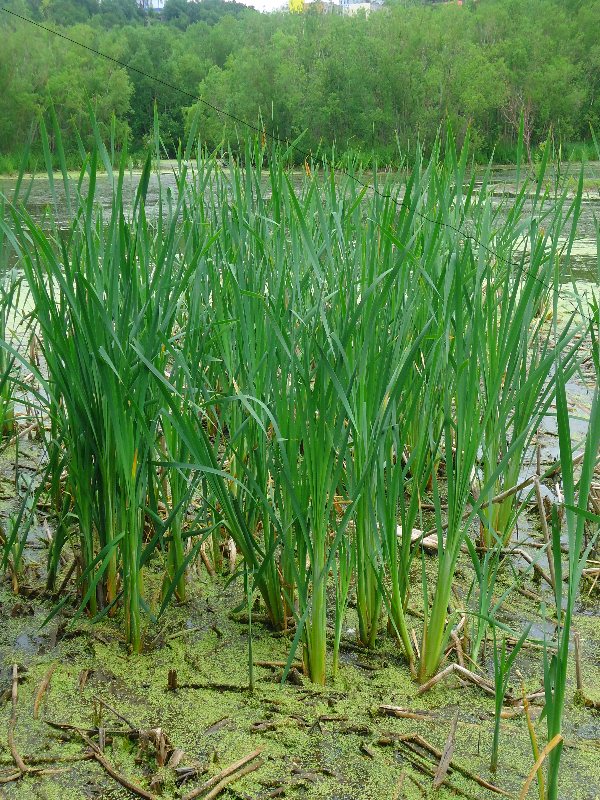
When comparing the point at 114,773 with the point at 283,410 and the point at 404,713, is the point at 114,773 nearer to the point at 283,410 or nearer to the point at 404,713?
the point at 404,713

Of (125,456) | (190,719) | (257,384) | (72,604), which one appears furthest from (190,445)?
(72,604)

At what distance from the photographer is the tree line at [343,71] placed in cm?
1639

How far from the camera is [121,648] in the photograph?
1.38m

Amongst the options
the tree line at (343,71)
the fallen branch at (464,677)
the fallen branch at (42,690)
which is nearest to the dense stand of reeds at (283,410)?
the fallen branch at (464,677)

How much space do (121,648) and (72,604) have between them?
0.63ft

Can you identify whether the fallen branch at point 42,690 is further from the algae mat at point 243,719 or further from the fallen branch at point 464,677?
the fallen branch at point 464,677

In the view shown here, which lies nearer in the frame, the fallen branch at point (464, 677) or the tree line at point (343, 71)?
the fallen branch at point (464, 677)

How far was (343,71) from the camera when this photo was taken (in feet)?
60.0

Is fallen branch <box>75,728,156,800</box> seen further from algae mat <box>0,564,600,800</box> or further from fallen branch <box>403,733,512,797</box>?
fallen branch <box>403,733,512,797</box>

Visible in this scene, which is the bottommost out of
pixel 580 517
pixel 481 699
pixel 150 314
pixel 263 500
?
pixel 481 699

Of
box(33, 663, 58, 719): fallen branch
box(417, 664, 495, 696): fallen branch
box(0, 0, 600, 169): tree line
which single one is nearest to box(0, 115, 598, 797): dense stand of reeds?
box(417, 664, 495, 696): fallen branch

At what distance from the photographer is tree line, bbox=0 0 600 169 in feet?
53.8

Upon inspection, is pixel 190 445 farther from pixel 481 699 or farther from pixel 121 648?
pixel 481 699

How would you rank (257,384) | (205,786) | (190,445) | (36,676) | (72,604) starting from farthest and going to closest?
1. (72,604)
2. (257,384)
3. (36,676)
4. (190,445)
5. (205,786)
